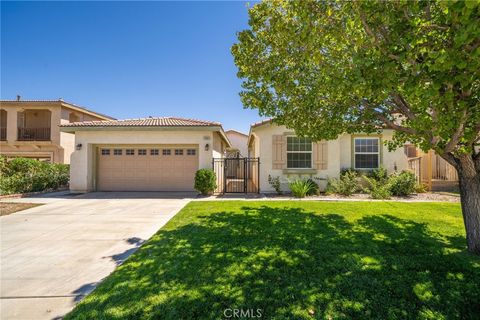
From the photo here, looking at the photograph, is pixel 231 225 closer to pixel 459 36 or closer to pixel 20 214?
pixel 459 36

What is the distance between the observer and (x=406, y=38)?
108 inches

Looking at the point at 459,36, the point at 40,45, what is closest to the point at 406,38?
the point at 459,36

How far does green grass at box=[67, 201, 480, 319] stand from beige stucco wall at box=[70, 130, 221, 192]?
6.90 m

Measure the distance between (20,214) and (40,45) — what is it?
27.8 feet

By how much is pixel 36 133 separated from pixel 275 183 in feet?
69.5

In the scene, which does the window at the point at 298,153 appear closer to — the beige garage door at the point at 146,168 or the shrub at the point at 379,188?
the shrub at the point at 379,188

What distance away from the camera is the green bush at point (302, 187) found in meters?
10.5

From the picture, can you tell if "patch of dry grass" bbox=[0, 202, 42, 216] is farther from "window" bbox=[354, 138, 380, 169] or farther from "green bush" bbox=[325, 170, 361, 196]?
"window" bbox=[354, 138, 380, 169]

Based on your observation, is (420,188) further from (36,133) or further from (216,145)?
(36,133)

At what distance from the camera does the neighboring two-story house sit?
18.0 m

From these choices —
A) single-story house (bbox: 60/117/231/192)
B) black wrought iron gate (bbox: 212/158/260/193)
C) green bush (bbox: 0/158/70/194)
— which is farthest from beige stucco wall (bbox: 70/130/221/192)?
green bush (bbox: 0/158/70/194)

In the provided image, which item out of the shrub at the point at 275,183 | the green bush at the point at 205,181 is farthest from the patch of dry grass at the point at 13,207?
the shrub at the point at 275,183

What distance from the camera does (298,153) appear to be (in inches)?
473

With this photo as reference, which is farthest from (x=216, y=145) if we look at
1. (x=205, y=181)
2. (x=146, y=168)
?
(x=146, y=168)
